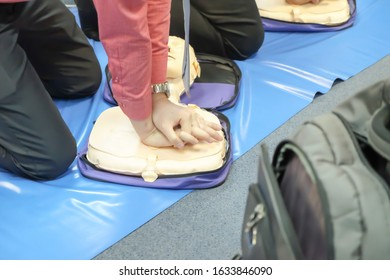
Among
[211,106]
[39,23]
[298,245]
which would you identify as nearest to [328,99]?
[211,106]

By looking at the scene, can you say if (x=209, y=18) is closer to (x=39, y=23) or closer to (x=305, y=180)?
(x=39, y=23)

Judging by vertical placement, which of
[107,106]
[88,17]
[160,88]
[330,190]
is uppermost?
[330,190]

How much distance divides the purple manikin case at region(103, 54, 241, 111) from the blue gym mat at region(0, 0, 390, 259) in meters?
0.04

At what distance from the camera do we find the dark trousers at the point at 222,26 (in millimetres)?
1664

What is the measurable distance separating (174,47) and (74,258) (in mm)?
727

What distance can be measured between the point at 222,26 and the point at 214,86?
305 millimetres

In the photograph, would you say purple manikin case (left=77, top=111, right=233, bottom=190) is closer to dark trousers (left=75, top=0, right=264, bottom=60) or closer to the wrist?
the wrist

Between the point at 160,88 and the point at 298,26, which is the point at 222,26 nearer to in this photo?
the point at 298,26

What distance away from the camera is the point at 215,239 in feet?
3.61

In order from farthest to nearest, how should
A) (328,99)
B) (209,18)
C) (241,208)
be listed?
(209,18) < (328,99) < (241,208)

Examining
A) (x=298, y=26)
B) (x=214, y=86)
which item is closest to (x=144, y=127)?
(x=214, y=86)

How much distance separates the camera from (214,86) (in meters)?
1.52

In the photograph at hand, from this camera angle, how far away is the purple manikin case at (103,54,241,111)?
1.46 metres

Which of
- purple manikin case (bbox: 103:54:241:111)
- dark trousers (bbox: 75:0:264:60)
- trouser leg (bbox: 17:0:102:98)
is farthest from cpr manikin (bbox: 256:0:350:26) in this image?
trouser leg (bbox: 17:0:102:98)
